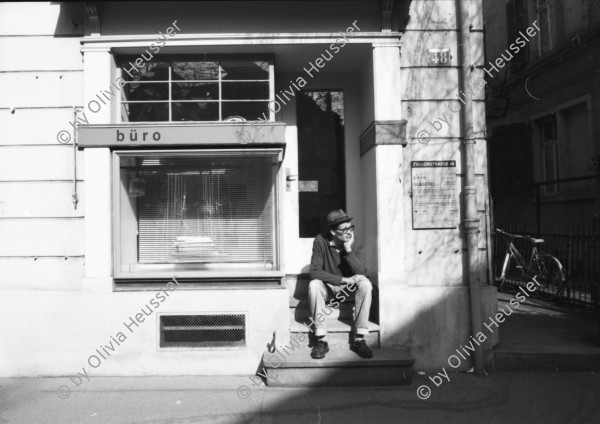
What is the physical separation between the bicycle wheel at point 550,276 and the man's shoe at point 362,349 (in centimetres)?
484

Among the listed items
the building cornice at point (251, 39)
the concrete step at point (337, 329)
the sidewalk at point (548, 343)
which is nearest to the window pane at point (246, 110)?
the building cornice at point (251, 39)

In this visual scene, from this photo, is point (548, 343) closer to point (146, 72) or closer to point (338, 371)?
point (338, 371)

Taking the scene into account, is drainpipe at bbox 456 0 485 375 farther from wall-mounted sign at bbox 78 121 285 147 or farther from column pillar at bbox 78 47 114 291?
column pillar at bbox 78 47 114 291

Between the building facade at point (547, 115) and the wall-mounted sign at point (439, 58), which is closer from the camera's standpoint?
the wall-mounted sign at point (439, 58)

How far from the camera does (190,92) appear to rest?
597cm

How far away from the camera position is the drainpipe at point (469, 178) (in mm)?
5500

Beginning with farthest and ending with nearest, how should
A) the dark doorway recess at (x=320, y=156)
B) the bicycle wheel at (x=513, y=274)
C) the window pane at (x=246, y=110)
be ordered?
the bicycle wheel at (x=513, y=274) → the dark doorway recess at (x=320, y=156) → the window pane at (x=246, y=110)

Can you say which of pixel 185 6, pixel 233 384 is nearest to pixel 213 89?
pixel 185 6

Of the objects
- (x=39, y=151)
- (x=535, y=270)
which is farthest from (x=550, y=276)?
(x=39, y=151)

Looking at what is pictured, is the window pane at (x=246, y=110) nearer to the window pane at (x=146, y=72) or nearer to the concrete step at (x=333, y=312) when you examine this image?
the window pane at (x=146, y=72)

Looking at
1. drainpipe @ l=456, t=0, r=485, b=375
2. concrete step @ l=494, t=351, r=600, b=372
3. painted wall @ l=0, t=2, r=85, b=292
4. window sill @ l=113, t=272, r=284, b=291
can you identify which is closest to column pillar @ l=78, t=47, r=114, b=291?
painted wall @ l=0, t=2, r=85, b=292

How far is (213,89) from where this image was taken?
5.99 m

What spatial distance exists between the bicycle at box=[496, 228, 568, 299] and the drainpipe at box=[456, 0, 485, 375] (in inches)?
144

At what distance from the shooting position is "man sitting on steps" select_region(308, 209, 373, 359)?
5293 mm
